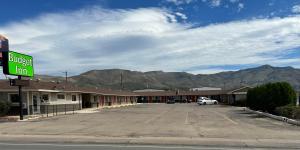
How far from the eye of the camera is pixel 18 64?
1369 inches

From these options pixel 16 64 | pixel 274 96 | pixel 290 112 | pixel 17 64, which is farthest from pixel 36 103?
pixel 290 112

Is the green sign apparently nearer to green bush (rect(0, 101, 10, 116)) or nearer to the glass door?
green bush (rect(0, 101, 10, 116))

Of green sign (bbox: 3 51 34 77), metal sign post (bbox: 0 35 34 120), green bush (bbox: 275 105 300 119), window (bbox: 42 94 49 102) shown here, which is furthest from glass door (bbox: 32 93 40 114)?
green bush (bbox: 275 105 300 119)

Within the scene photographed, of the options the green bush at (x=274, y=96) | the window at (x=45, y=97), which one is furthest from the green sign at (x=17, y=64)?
the green bush at (x=274, y=96)

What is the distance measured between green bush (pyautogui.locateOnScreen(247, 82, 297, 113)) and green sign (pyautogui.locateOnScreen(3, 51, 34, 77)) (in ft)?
71.0

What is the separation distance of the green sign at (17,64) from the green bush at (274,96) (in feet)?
71.0

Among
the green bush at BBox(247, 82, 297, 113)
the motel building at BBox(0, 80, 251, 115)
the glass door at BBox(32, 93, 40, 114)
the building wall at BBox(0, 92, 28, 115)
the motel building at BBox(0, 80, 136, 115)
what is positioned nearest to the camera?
the green bush at BBox(247, 82, 297, 113)

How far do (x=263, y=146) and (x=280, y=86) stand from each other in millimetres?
23313

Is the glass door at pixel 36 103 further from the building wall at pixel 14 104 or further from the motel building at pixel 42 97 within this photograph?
the building wall at pixel 14 104

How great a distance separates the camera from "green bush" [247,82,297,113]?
38406 millimetres

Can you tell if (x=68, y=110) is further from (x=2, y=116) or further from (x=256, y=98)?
(x=256, y=98)

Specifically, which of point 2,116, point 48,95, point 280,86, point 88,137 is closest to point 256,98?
point 280,86

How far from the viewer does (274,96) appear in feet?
130

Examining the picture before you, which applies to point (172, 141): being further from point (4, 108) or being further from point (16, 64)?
point (4, 108)
